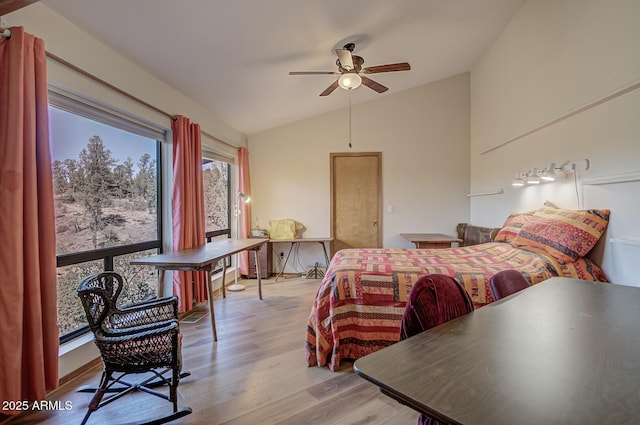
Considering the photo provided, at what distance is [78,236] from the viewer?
2240 millimetres

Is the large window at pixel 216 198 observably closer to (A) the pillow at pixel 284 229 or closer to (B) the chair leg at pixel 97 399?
(A) the pillow at pixel 284 229

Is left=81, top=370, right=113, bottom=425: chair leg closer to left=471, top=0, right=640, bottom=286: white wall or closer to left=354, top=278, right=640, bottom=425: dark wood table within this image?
left=354, top=278, right=640, bottom=425: dark wood table

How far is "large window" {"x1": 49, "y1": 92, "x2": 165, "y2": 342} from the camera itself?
2129 millimetres

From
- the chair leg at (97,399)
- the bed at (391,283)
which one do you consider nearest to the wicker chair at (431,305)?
the bed at (391,283)

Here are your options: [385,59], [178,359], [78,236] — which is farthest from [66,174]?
[385,59]

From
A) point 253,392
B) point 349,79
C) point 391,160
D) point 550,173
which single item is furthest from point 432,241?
point 253,392

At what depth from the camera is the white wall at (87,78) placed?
180 centimetres

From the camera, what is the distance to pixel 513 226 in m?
3.02

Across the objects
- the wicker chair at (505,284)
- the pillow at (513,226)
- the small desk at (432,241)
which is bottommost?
the small desk at (432,241)

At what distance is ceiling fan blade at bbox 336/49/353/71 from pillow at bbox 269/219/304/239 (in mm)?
2734

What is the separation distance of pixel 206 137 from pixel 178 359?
2.92 m

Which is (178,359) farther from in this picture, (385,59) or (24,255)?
(385,59)

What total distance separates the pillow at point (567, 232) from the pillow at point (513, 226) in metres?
0.37

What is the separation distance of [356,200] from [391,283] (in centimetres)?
289
